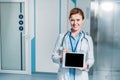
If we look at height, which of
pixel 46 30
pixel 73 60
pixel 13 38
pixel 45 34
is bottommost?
pixel 73 60

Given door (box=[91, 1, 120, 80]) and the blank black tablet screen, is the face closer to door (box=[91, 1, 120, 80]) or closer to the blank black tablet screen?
the blank black tablet screen

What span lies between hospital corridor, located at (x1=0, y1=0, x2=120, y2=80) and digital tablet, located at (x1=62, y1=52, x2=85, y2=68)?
12.2ft

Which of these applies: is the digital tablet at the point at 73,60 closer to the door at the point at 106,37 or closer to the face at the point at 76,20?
the face at the point at 76,20

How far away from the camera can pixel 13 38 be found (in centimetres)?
604

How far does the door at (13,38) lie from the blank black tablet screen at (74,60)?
4050mm

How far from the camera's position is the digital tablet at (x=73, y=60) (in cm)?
195

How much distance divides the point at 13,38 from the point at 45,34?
2.99 ft

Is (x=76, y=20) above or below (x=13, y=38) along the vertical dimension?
above

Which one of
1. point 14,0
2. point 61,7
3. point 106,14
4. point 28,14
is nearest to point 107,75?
point 106,14

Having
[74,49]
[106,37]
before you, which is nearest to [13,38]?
[106,37]

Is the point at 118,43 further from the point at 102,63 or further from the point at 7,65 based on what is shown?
the point at 7,65

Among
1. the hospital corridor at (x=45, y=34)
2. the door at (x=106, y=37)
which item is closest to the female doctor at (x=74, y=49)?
the hospital corridor at (x=45, y=34)

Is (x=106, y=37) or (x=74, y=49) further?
(x=106, y=37)

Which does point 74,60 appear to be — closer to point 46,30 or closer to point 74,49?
point 74,49
